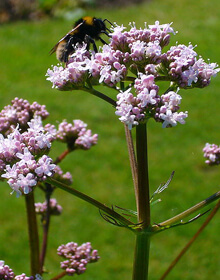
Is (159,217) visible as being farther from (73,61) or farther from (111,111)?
(73,61)

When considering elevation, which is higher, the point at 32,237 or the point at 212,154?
the point at 212,154

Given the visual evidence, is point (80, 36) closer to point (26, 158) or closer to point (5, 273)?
point (26, 158)

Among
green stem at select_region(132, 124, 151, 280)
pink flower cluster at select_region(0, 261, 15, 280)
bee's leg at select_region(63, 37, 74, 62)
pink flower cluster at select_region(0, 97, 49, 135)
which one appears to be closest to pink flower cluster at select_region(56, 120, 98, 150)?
pink flower cluster at select_region(0, 97, 49, 135)

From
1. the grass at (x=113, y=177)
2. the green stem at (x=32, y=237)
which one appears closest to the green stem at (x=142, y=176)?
the green stem at (x=32, y=237)

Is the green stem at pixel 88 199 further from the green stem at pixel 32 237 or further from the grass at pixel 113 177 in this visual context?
the grass at pixel 113 177

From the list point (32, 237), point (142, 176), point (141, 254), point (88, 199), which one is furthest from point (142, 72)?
point (32, 237)

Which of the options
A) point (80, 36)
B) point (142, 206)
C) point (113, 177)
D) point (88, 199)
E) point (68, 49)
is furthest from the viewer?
→ point (113, 177)

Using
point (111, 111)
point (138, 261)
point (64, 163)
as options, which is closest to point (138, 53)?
point (138, 261)
